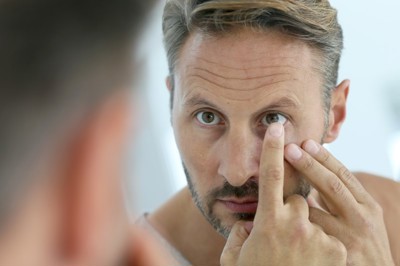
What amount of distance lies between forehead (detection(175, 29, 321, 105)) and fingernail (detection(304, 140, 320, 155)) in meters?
0.12

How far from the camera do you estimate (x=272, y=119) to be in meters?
1.40

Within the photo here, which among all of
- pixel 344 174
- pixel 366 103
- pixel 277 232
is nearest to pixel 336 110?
pixel 344 174

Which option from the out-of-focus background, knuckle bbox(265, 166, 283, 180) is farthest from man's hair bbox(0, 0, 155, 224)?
the out-of-focus background

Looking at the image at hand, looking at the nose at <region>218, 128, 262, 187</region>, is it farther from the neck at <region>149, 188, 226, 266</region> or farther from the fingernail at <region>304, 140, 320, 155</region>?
the neck at <region>149, 188, 226, 266</region>

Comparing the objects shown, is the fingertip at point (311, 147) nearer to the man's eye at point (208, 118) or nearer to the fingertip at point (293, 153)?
the fingertip at point (293, 153)

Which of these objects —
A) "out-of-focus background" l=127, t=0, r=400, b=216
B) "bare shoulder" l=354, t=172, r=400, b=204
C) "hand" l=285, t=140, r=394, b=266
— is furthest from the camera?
"out-of-focus background" l=127, t=0, r=400, b=216

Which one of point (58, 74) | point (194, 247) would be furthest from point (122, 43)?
point (194, 247)

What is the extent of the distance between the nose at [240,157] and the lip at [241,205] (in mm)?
58

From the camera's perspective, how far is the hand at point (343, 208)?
1.37m

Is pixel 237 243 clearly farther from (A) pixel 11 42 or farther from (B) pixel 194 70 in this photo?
(A) pixel 11 42

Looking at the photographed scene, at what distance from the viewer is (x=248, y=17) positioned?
54.7 inches

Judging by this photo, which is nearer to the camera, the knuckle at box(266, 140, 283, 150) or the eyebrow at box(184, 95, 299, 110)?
the knuckle at box(266, 140, 283, 150)

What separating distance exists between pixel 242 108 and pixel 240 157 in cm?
11

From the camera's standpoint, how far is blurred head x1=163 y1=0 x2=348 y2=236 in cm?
138
